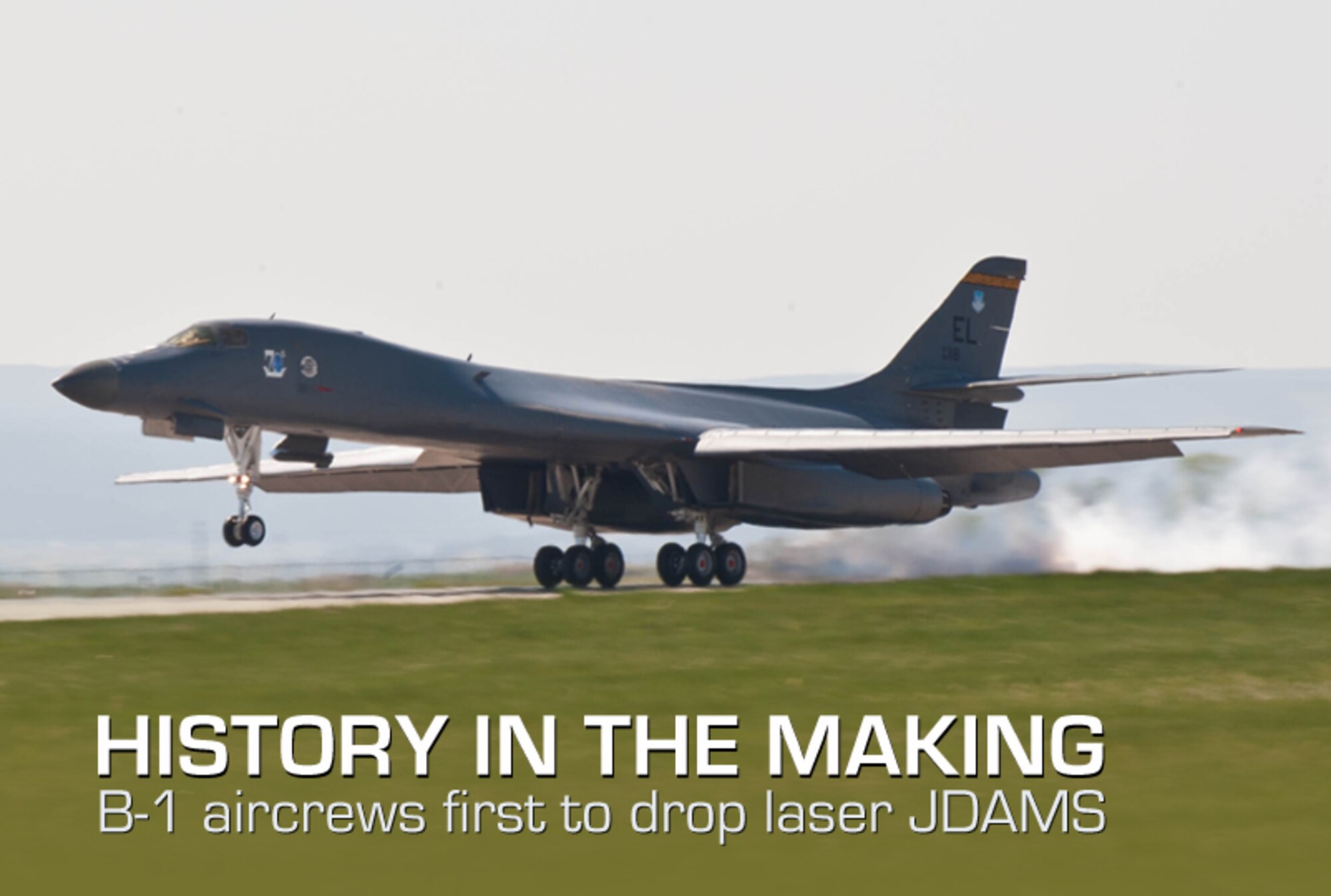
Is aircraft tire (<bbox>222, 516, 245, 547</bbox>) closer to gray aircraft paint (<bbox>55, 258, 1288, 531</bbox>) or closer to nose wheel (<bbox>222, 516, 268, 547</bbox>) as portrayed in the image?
nose wheel (<bbox>222, 516, 268, 547</bbox>)

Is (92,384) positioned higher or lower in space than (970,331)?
lower

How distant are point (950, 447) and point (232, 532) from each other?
422 inches

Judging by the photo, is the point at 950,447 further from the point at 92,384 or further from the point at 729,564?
the point at 92,384

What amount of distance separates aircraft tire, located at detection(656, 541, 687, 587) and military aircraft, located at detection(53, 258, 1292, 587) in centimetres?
4

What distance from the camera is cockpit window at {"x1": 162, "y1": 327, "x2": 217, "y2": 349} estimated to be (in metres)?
26.4

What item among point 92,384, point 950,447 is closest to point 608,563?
point 950,447

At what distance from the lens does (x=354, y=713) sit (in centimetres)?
1569

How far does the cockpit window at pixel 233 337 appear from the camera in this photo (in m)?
26.5

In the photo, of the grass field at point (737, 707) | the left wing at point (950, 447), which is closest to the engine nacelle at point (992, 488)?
the left wing at point (950, 447)

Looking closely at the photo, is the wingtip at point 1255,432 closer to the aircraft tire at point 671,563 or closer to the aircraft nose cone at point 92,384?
the aircraft tire at point 671,563

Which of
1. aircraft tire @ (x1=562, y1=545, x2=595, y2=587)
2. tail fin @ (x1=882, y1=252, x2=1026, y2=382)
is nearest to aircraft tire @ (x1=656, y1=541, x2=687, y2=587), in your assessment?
aircraft tire @ (x1=562, y1=545, x2=595, y2=587)

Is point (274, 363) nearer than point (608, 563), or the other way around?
point (274, 363)

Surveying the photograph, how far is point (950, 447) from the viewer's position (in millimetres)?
29578

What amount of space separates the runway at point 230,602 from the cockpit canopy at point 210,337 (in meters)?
3.37
